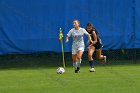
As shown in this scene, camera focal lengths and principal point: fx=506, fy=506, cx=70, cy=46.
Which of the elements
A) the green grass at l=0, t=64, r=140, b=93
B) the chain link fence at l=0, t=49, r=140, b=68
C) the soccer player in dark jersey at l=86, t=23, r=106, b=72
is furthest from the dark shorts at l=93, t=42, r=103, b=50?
the green grass at l=0, t=64, r=140, b=93

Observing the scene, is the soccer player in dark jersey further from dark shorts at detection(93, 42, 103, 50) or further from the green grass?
the green grass

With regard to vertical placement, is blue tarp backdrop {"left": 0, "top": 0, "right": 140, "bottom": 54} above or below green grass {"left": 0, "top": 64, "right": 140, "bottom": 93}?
above

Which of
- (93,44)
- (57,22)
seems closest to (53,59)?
(57,22)

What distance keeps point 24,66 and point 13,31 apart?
225cm

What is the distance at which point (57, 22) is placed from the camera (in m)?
21.7

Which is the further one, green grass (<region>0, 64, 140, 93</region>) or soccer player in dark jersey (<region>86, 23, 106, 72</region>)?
soccer player in dark jersey (<region>86, 23, 106, 72</region>)

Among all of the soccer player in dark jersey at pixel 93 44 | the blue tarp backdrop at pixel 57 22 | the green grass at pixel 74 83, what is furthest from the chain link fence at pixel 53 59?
the green grass at pixel 74 83

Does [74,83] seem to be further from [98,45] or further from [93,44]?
[98,45]

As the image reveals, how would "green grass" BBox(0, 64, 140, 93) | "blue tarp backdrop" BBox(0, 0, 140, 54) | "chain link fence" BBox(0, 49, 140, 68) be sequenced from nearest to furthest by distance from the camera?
"green grass" BBox(0, 64, 140, 93), "blue tarp backdrop" BBox(0, 0, 140, 54), "chain link fence" BBox(0, 49, 140, 68)

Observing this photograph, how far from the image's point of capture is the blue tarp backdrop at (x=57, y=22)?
21.3 meters

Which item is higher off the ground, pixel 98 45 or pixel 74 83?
pixel 98 45

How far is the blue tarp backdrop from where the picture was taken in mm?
21344

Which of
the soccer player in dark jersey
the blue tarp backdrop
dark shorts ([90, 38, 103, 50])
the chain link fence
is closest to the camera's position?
the soccer player in dark jersey

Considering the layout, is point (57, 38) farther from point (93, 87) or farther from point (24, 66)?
point (93, 87)
